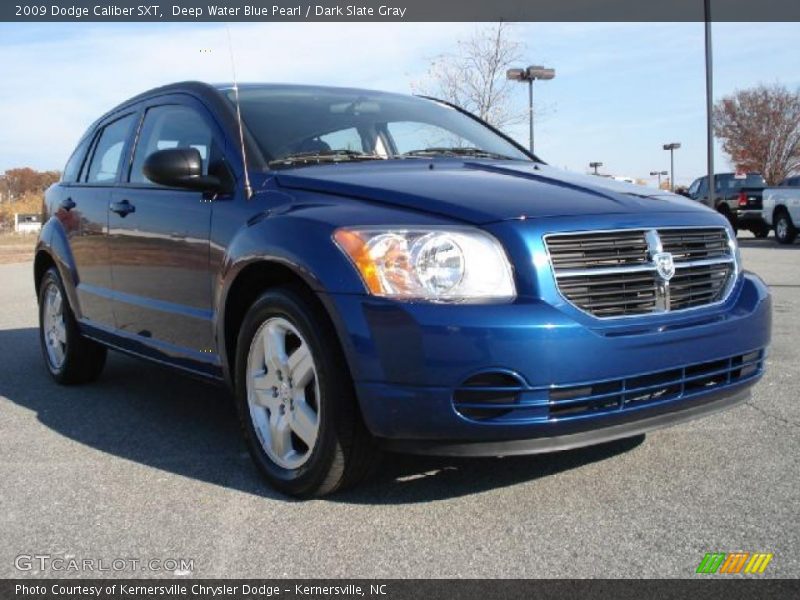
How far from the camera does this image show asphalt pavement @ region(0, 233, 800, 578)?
9.34ft

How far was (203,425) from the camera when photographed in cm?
472

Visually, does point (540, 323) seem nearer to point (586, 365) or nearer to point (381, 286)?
point (586, 365)

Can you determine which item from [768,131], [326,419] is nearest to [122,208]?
[326,419]

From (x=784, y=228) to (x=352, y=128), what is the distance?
59.5 feet

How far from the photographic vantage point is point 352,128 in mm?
4438

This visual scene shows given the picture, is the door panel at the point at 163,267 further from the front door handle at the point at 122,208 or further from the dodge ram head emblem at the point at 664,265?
the dodge ram head emblem at the point at 664,265

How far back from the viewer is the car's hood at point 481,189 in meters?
3.20

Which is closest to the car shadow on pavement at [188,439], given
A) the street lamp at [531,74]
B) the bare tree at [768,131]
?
the street lamp at [531,74]

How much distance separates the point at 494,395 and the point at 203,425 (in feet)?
7.37

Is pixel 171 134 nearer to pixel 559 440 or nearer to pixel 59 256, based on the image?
pixel 59 256

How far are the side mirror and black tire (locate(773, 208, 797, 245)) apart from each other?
730 inches

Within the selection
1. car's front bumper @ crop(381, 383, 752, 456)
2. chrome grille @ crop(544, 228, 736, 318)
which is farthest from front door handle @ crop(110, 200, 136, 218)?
chrome grille @ crop(544, 228, 736, 318)

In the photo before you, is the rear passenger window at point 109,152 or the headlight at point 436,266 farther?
the rear passenger window at point 109,152

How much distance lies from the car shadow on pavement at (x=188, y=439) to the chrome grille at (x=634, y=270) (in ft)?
2.78
